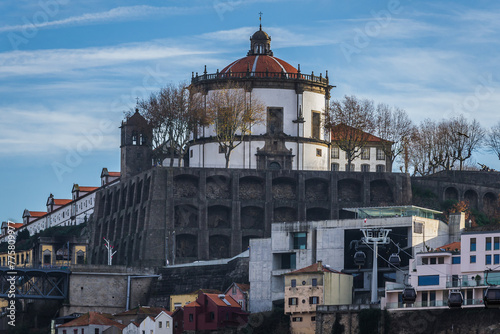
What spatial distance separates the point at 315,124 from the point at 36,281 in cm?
3521

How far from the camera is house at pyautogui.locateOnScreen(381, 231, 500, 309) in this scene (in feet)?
326

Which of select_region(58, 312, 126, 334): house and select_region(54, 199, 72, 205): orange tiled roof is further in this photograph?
select_region(54, 199, 72, 205): orange tiled roof

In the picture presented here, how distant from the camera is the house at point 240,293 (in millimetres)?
113231

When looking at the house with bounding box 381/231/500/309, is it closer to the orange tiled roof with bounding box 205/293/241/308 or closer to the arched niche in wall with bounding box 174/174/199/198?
the orange tiled roof with bounding box 205/293/241/308

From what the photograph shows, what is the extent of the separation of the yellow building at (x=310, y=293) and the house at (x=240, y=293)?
806cm

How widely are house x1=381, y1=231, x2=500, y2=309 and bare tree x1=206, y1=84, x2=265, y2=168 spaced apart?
133 ft

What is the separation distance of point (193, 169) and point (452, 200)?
2591cm

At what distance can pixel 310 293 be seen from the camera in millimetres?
104250

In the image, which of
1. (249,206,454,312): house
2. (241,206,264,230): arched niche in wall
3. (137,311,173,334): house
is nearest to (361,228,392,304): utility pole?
(249,206,454,312): house

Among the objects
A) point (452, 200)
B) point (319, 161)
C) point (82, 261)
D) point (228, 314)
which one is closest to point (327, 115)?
point (319, 161)

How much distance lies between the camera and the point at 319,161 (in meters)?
144

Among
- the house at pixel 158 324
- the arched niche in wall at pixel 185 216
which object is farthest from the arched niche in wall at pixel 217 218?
the house at pixel 158 324

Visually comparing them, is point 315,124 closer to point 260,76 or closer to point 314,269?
point 260,76

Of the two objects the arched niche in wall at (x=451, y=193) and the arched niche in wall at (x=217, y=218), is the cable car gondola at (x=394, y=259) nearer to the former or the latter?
the arched niche in wall at (x=217, y=218)
